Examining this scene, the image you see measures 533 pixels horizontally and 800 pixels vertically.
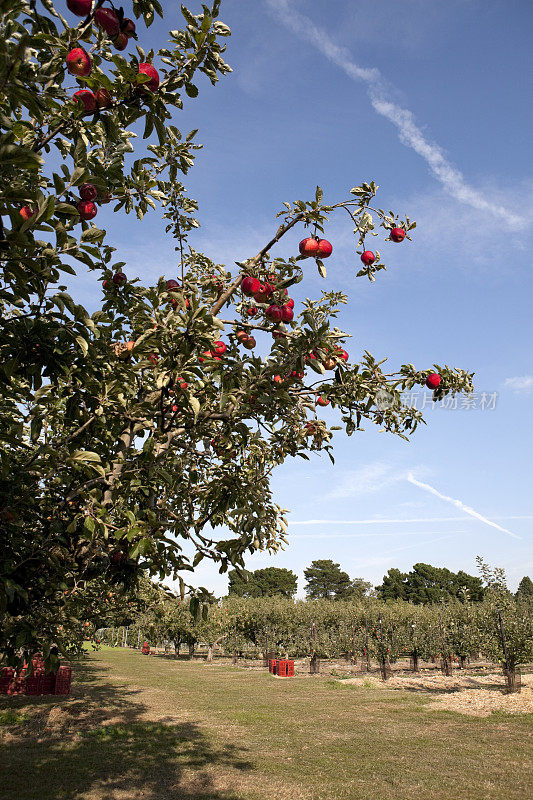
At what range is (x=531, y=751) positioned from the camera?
1046cm

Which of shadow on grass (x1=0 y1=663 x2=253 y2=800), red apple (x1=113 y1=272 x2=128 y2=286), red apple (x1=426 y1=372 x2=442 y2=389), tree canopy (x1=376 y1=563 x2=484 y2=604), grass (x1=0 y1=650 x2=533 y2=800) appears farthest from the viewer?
tree canopy (x1=376 y1=563 x2=484 y2=604)

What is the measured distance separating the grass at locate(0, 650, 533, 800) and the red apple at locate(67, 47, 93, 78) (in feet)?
28.8

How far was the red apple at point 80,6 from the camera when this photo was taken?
2.53m

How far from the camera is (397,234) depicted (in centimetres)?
384

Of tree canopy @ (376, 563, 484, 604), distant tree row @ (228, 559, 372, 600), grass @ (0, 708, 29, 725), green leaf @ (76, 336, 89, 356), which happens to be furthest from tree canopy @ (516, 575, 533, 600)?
green leaf @ (76, 336, 89, 356)

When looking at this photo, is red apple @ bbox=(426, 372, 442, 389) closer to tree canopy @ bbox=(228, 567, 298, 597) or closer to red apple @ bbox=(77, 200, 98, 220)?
red apple @ bbox=(77, 200, 98, 220)

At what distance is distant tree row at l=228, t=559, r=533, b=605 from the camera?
275 feet

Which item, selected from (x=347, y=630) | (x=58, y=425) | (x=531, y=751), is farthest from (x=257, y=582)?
(x=58, y=425)

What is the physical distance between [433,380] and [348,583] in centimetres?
9292

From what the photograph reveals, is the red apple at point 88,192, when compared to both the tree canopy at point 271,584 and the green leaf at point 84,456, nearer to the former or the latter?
the green leaf at point 84,456

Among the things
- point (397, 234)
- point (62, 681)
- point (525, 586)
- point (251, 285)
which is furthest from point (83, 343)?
point (525, 586)

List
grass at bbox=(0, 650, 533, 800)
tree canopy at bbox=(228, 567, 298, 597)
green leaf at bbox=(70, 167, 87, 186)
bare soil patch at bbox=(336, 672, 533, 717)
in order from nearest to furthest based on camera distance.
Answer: green leaf at bbox=(70, 167, 87, 186)
grass at bbox=(0, 650, 533, 800)
bare soil patch at bbox=(336, 672, 533, 717)
tree canopy at bbox=(228, 567, 298, 597)

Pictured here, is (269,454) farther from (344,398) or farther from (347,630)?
(347,630)

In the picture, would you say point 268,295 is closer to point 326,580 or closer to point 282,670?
point 282,670
